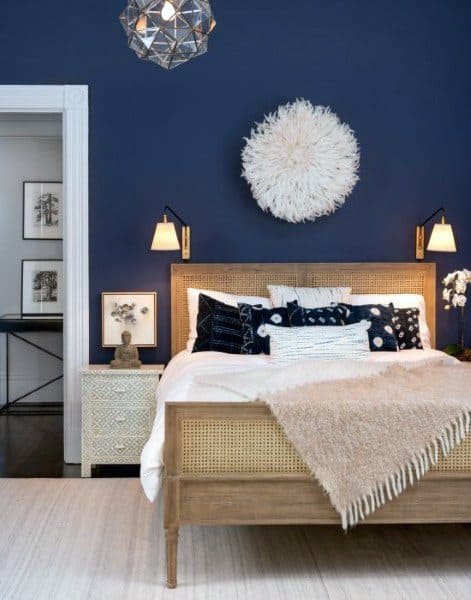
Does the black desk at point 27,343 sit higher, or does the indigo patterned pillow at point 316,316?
the indigo patterned pillow at point 316,316

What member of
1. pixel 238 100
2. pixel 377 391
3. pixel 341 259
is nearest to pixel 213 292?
pixel 341 259

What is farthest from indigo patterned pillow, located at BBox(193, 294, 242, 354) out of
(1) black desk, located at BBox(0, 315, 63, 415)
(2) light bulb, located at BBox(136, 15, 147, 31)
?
(2) light bulb, located at BBox(136, 15, 147, 31)

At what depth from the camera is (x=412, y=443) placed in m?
3.04

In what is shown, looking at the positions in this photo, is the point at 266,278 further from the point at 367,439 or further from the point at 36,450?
the point at 367,439

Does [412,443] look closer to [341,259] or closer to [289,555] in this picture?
[289,555]

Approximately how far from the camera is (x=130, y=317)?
Answer: 16.6ft

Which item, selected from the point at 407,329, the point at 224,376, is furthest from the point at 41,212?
the point at 224,376

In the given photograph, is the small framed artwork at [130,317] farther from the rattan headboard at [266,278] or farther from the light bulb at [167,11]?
the light bulb at [167,11]

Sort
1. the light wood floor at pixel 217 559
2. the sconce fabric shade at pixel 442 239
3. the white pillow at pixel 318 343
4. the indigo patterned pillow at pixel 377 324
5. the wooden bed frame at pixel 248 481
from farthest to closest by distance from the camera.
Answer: the sconce fabric shade at pixel 442 239 → the indigo patterned pillow at pixel 377 324 → the white pillow at pixel 318 343 → the wooden bed frame at pixel 248 481 → the light wood floor at pixel 217 559

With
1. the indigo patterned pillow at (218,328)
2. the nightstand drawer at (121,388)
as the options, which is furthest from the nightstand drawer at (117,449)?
the indigo patterned pillow at (218,328)

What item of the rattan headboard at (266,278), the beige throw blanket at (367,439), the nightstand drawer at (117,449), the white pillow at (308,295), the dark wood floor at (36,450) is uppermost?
the rattan headboard at (266,278)

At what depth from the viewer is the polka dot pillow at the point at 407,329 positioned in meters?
4.83

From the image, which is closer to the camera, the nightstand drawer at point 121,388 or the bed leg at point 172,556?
the bed leg at point 172,556

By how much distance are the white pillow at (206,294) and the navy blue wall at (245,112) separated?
247 millimetres
